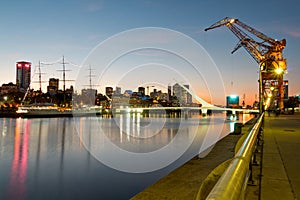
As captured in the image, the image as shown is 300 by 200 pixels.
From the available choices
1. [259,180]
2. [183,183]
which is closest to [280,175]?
[259,180]

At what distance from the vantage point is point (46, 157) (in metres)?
17.7

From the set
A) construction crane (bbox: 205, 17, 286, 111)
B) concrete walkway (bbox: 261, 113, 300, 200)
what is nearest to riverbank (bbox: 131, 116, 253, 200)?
concrete walkway (bbox: 261, 113, 300, 200)

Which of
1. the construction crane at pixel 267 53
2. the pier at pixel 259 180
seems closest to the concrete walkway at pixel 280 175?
the pier at pixel 259 180

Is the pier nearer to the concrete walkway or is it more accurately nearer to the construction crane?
the concrete walkway

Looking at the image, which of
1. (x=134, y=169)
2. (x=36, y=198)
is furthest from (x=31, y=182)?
(x=134, y=169)

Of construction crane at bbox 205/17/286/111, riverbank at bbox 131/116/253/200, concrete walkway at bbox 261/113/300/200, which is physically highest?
construction crane at bbox 205/17/286/111

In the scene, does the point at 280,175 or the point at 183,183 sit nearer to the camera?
the point at 280,175

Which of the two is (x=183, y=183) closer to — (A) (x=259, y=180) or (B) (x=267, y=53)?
(A) (x=259, y=180)

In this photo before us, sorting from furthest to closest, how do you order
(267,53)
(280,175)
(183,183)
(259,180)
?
1. (267,53)
2. (183,183)
3. (280,175)
4. (259,180)

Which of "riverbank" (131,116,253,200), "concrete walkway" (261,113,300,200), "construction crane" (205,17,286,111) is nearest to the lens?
"concrete walkway" (261,113,300,200)

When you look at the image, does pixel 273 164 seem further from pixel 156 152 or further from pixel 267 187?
pixel 156 152

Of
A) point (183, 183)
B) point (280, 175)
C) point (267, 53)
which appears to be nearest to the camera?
point (280, 175)

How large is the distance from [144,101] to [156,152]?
125m

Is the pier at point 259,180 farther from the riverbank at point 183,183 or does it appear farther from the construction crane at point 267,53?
the construction crane at point 267,53
